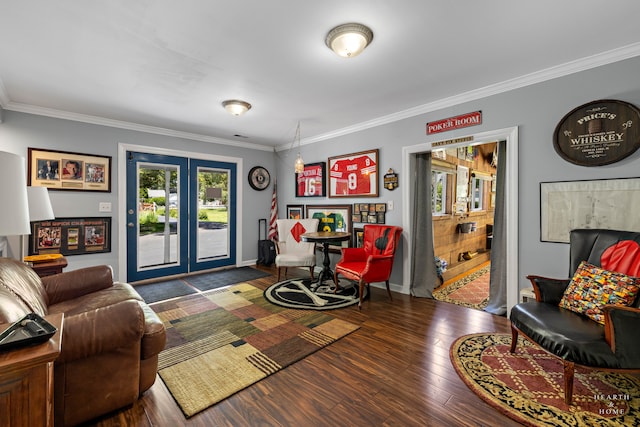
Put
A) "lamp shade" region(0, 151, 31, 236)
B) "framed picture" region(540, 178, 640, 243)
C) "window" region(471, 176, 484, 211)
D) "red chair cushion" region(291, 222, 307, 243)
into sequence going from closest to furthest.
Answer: "lamp shade" region(0, 151, 31, 236)
"framed picture" region(540, 178, 640, 243)
"red chair cushion" region(291, 222, 307, 243)
"window" region(471, 176, 484, 211)

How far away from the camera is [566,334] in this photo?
1.77 m

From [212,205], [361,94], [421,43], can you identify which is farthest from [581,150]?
[212,205]

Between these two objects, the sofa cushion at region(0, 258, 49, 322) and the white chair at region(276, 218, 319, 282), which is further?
the white chair at region(276, 218, 319, 282)

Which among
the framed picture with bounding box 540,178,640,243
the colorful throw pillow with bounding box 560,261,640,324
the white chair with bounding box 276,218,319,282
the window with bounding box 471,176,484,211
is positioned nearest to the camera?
the colorful throw pillow with bounding box 560,261,640,324

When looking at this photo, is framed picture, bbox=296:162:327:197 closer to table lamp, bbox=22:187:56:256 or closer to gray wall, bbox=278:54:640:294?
gray wall, bbox=278:54:640:294

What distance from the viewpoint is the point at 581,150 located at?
2594 millimetres

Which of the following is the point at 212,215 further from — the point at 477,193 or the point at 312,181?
the point at 477,193

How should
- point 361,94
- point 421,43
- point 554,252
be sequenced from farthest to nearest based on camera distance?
point 361,94, point 554,252, point 421,43

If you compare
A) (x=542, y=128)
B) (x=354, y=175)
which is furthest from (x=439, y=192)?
(x=542, y=128)

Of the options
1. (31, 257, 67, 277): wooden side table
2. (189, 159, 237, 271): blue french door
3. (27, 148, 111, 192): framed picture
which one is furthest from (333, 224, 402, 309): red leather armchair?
(27, 148, 111, 192): framed picture

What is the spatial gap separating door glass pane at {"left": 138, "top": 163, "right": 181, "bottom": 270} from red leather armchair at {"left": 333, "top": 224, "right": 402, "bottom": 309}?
3.02 metres

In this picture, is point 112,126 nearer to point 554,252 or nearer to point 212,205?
point 212,205

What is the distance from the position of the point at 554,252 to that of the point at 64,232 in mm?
5920

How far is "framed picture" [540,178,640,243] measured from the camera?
239cm
